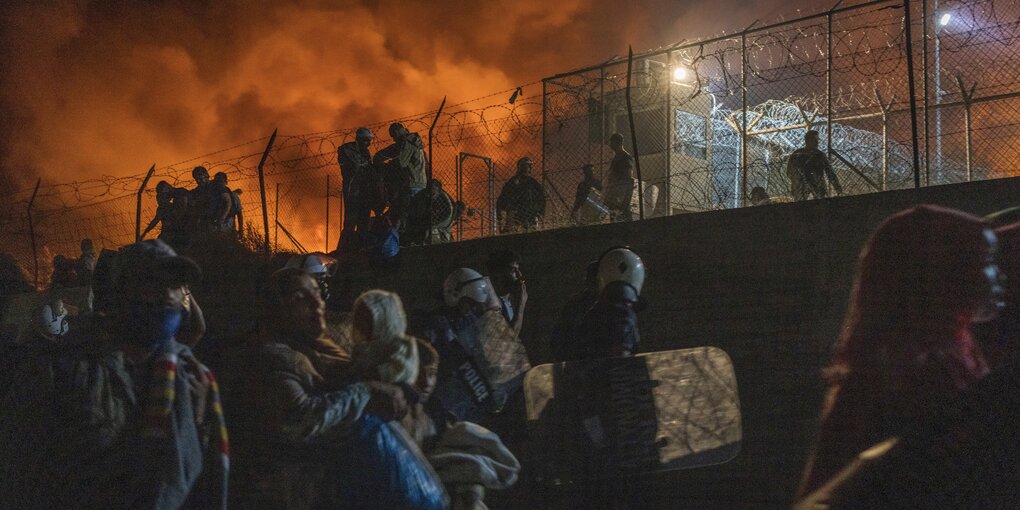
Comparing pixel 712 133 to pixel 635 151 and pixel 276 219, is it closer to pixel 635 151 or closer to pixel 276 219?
pixel 635 151

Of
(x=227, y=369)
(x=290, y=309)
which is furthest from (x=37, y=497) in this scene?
(x=227, y=369)

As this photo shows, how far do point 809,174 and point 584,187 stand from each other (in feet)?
8.33

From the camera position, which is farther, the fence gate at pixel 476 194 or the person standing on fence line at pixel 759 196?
the fence gate at pixel 476 194

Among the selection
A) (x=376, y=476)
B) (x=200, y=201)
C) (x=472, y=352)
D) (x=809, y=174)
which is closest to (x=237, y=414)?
(x=376, y=476)

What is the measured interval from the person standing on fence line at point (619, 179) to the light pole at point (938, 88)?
8.69 ft

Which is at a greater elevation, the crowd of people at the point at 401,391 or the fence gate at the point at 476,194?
the fence gate at the point at 476,194

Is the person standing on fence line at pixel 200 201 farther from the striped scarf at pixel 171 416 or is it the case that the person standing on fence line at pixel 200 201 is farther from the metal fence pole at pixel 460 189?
the striped scarf at pixel 171 416

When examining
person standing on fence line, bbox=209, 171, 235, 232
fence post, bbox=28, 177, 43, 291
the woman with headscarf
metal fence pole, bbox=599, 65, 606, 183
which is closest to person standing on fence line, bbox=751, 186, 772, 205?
metal fence pole, bbox=599, 65, 606, 183

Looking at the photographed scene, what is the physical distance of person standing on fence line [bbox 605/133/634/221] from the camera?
10.0 meters

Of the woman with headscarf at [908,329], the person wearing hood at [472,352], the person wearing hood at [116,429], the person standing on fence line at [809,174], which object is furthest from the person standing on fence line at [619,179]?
the woman with headscarf at [908,329]

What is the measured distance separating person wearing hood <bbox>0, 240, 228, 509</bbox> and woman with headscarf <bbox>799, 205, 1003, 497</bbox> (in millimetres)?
2224

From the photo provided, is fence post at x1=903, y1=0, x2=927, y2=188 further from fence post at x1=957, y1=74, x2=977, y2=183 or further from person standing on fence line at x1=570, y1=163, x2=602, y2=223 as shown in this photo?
person standing on fence line at x1=570, y1=163, x2=602, y2=223

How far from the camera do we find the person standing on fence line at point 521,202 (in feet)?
35.7

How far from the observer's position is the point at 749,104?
31.8ft
